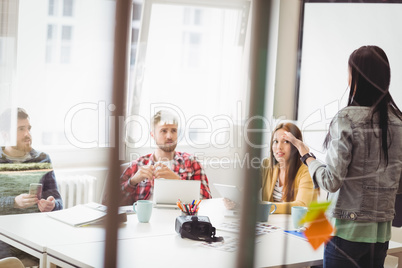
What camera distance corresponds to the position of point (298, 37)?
8.36ft

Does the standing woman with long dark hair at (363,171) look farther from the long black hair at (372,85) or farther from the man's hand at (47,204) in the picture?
the man's hand at (47,204)

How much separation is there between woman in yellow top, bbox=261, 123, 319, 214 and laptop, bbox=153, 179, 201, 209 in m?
0.31

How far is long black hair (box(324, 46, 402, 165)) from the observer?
4.85ft

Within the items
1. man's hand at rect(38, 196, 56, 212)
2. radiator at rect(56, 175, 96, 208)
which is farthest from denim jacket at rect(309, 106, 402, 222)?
radiator at rect(56, 175, 96, 208)

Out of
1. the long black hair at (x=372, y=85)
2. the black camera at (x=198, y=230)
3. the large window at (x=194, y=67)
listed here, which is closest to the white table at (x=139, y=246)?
the black camera at (x=198, y=230)

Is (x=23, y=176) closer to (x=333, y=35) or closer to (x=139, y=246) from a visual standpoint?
(x=139, y=246)

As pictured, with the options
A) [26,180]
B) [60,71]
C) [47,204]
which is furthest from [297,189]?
[60,71]

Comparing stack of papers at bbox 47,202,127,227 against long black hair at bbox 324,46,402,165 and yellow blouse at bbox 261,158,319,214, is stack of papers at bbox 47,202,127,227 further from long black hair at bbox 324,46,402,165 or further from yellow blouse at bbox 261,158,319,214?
long black hair at bbox 324,46,402,165

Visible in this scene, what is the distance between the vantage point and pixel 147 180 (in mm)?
2414

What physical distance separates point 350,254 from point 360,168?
10.2 inches

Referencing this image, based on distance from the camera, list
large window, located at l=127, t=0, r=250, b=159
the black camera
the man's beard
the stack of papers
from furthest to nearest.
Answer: large window, located at l=127, t=0, r=250, b=159, the man's beard, the stack of papers, the black camera

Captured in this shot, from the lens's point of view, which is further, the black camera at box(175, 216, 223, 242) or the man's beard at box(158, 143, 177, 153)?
the man's beard at box(158, 143, 177, 153)

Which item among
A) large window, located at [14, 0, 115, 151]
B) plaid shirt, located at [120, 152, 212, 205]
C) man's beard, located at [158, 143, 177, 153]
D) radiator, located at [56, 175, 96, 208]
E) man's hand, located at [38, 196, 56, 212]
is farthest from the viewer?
radiator, located at [56, 175, 96, 208]

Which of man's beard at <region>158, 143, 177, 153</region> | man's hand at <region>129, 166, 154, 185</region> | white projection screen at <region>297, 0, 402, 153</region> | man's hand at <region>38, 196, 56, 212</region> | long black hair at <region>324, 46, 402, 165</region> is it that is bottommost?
man's hand at <region>38, 196, 56, 212</region>
